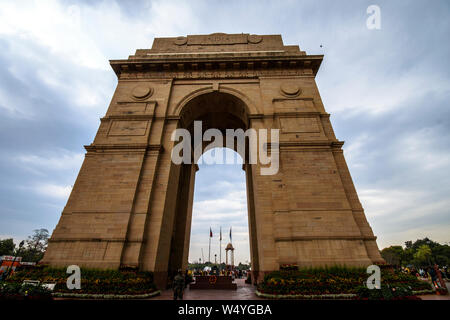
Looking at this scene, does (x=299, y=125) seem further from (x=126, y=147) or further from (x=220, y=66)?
(x=126, y=147)

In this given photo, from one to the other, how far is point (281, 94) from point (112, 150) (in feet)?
46.3

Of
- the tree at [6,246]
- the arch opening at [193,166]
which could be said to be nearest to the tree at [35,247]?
the tree at [6,246]

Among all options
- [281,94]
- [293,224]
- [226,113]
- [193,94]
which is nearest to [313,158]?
[293,224]

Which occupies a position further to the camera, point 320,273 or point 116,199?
point 116,199

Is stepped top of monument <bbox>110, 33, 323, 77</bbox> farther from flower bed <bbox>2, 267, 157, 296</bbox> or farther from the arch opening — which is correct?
flower bed <bbox>2, 267, 157, 296</bbox>

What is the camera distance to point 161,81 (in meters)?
18.6

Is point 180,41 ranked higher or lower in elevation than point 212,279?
higher

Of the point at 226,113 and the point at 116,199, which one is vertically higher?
the point at 226,113

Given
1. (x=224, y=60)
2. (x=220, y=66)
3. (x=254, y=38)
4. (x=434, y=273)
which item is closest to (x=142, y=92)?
(x=220, y=66)

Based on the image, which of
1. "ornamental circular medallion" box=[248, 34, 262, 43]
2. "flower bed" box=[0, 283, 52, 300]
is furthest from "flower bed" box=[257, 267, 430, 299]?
"ornamental circular medallion" box=[248, 34, 262, 43]

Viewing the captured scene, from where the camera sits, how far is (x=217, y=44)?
2236 centimetres

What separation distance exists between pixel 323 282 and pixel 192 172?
15.7 m

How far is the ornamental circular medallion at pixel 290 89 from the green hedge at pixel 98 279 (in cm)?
1651
